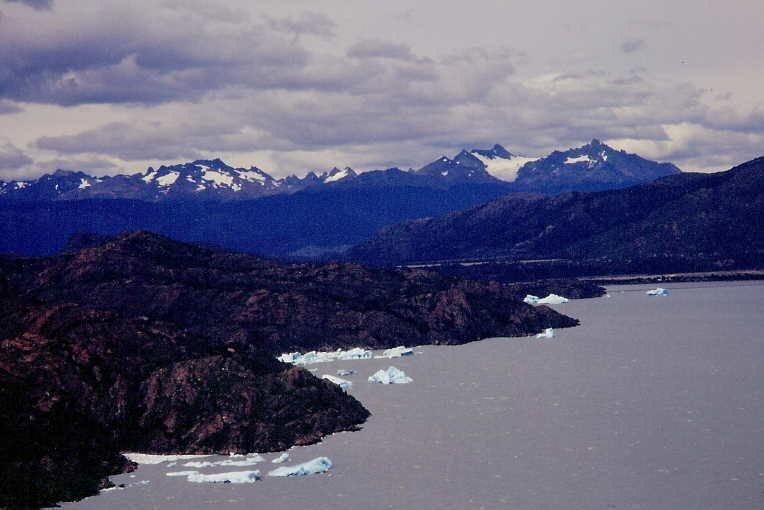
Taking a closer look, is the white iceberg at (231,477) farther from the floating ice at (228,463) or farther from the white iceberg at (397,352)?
the white iceberg at (397,352)

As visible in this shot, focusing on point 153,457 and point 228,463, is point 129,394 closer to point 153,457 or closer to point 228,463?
point 153,457

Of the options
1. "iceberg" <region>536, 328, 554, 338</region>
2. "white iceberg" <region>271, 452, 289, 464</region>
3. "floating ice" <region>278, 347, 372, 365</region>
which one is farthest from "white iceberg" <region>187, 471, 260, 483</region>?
"iceberg" <region>536, 328, 554, 338</region>

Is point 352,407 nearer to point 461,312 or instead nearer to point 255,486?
point 255,486

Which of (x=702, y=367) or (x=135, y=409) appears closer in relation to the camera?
(x=135, y=409)

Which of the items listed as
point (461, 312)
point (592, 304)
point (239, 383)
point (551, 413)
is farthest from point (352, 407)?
point (592, 304)

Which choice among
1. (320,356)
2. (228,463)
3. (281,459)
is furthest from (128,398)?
(320,356)

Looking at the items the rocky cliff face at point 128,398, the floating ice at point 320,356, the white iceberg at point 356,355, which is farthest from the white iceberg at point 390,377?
the white iceberg at point 356,355
